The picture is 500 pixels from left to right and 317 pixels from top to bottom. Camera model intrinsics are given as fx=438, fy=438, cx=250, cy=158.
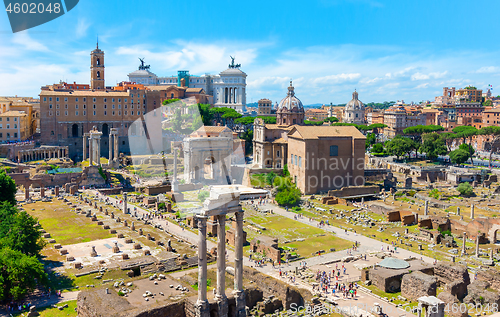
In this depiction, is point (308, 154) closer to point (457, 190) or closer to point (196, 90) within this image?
point (457, 190)

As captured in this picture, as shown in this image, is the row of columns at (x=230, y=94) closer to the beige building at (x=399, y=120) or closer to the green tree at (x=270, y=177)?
the beige building at (x=399, y=120)

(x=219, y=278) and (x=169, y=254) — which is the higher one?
(x=219, y=278)

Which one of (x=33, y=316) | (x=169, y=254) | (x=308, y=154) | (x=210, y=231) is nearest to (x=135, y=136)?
(x=308, y=154)

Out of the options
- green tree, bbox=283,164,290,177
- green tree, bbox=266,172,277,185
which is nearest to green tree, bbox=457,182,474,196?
green tree, bbox=283,164,290,177

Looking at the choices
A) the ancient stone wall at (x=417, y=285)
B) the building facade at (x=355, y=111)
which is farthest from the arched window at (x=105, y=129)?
the building facade at (x=355, y=111)

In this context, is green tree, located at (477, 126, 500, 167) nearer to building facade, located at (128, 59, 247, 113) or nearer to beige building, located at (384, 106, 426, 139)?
beige building, located at (384, 106, 426, 139)

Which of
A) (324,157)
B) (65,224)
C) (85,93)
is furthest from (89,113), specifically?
(324,157)

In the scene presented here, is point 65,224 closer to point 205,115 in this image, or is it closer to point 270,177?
point 270,177
